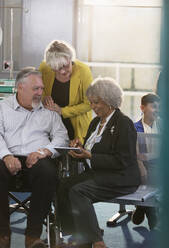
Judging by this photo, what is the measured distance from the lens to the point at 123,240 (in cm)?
354

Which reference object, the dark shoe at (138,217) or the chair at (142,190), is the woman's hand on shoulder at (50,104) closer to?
the chair at (142,190)

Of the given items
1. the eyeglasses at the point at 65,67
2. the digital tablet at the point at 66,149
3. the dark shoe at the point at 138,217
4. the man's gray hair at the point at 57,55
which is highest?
the man's gray hair at the point at 57,55

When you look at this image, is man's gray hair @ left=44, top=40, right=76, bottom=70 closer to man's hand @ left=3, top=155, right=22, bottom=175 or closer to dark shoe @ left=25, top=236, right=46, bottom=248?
man's hand @ left=3, top=155, right=22, bottom=175

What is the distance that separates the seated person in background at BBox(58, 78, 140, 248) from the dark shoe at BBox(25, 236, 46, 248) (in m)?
0.22

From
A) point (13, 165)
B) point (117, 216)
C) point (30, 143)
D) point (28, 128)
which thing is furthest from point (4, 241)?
point (117, 216)

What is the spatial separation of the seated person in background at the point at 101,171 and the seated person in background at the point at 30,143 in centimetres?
16

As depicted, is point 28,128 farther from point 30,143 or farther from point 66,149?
point 66,149

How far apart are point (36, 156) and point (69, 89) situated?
590mm

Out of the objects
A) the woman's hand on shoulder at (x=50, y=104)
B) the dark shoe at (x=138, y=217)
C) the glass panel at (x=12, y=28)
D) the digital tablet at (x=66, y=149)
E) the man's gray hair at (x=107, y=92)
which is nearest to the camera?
the digital tablet at (x=66, y=149)

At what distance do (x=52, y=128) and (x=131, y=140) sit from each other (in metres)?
0.68

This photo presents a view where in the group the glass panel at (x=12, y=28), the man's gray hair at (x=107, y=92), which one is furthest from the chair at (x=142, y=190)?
the glass panel at (x=12, y=28)

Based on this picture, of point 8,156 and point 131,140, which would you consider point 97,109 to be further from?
point 8,156

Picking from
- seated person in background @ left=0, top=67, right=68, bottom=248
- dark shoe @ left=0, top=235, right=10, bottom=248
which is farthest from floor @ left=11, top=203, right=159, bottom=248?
seated person in background @ left=0, top=67, right=68, bottom=248

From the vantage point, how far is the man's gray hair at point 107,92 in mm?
3191
